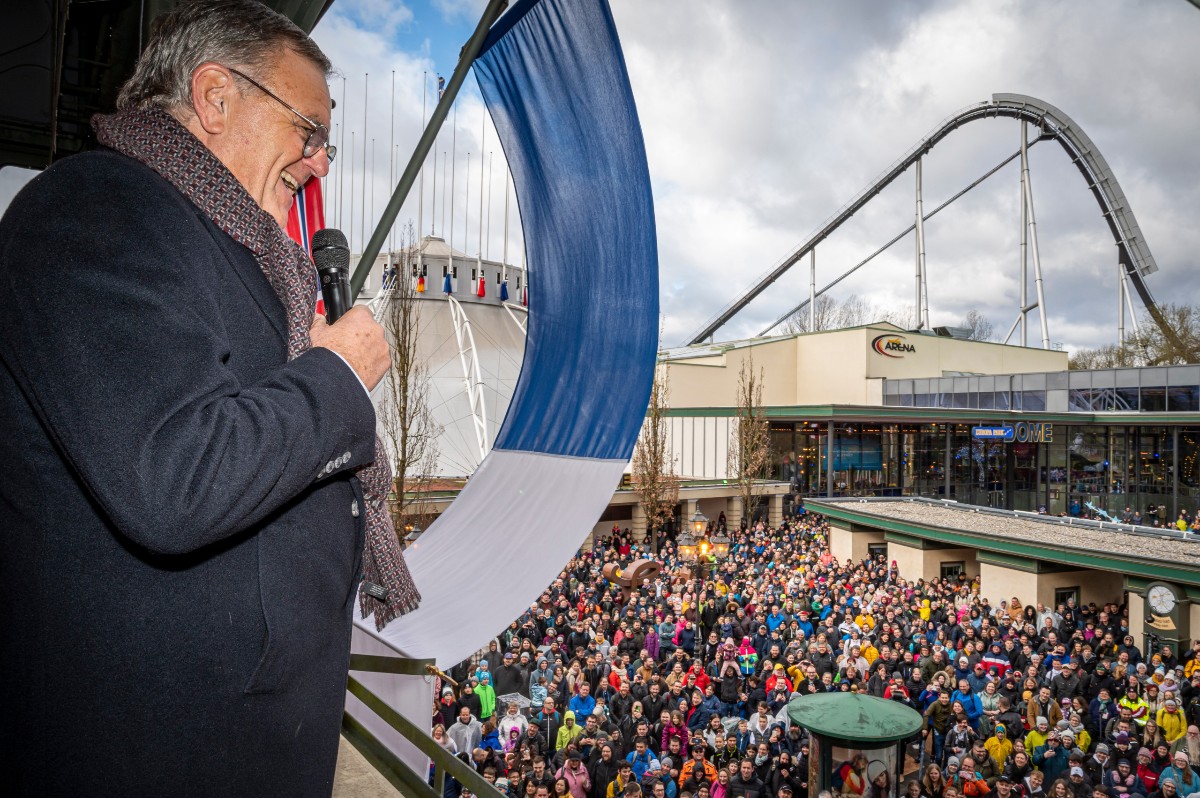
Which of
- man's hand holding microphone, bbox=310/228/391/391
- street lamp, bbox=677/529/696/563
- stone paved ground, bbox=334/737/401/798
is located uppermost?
man's hand holding microphone, bbox=310/228/391/391

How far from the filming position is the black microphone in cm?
158

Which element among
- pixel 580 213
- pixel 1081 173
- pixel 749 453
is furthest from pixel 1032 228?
pixel 580 213

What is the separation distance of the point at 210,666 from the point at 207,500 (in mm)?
289

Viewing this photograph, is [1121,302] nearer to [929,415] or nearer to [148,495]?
[929,415]

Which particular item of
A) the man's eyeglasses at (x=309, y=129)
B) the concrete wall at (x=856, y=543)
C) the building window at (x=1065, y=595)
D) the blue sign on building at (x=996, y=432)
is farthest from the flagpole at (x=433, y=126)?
the blue sign on building at (x=996, y=432)

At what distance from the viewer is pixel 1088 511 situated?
33.4 meters

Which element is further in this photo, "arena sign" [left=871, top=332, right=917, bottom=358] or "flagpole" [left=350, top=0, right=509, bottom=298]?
"arena sign" [left=871, top=332, right=917, bottom=358]

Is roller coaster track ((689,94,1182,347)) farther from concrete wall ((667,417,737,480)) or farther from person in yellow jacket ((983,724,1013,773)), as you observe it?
person in yellow jacket ((983,724,1013,773))

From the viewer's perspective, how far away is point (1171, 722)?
27.3ft

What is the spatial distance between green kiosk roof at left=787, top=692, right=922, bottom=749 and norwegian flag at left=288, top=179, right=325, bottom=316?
5.67 meters

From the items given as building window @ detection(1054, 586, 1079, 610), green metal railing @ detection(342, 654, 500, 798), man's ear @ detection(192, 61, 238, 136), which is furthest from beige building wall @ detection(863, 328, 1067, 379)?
man's ear @ detection(192, 61, 238, 136)

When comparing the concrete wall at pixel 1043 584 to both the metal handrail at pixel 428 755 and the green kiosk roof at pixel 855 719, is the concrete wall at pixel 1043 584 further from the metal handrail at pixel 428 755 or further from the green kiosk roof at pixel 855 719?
the metal handrail at pixel 428 755

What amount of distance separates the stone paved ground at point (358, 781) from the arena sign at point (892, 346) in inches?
→ 1561

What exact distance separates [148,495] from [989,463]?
140ft
